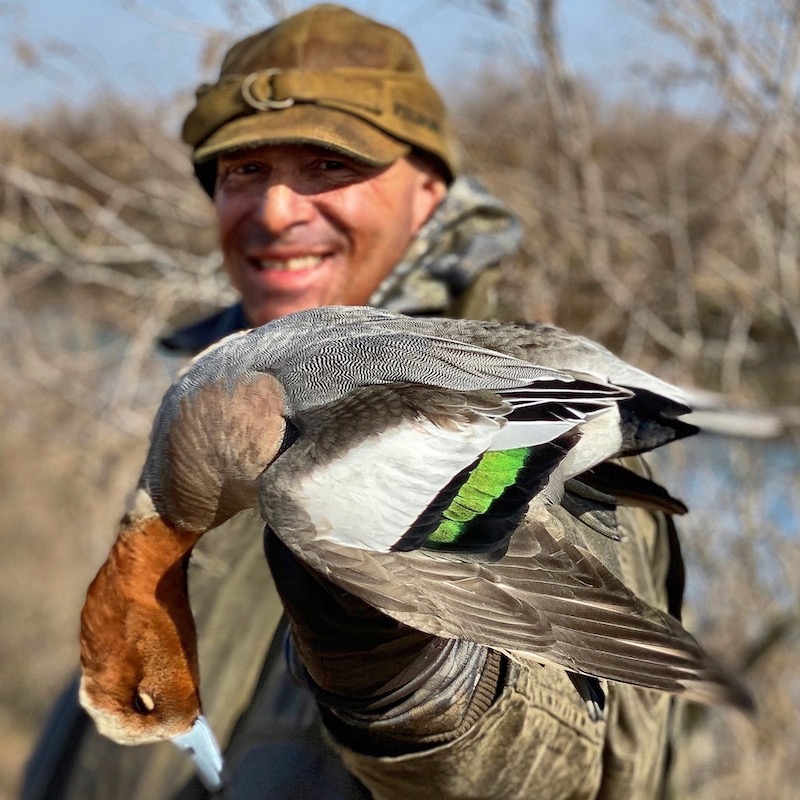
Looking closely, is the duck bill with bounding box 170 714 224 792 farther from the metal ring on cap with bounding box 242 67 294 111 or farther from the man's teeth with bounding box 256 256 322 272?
the metal ring on cap with bounding box 242 67 294 111

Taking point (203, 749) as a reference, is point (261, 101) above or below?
above

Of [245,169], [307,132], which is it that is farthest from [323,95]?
[245,169]

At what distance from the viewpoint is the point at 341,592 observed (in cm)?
134

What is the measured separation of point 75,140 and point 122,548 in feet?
10.4

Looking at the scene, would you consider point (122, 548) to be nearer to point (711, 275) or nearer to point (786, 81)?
point (786, 81)

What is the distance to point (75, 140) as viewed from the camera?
431cm

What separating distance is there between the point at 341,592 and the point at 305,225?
3.28 feet

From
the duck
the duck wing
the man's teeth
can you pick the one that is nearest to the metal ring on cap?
the man's teeth

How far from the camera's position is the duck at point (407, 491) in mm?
1226

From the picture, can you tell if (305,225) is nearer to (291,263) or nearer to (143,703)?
(291,263)

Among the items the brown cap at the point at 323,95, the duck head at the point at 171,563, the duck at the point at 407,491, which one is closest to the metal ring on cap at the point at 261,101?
the brown cap at the point at 323,95

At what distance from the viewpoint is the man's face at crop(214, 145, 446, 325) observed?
2.10 metres

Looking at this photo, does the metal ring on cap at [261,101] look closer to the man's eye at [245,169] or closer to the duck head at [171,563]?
the man's eye at [245,169]

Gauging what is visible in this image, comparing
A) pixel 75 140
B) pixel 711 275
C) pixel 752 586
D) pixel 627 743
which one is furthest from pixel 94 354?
pixel 627 743
